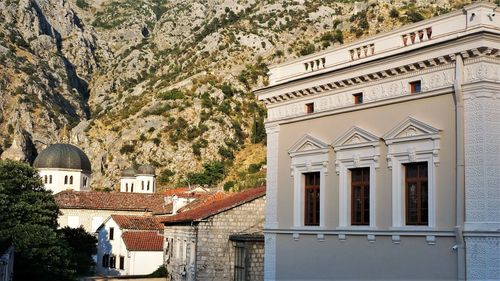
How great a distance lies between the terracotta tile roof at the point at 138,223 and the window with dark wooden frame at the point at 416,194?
3542 cm

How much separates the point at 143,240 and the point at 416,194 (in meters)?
36.0

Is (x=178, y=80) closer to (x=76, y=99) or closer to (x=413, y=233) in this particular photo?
(x=76, y=99)

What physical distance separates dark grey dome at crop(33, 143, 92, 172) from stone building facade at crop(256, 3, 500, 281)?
53.6m

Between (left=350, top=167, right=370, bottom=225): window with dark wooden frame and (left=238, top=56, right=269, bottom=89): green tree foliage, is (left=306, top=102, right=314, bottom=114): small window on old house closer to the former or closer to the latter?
(left=350, top=167, right=370, bottom=225): window with dark wooden frame

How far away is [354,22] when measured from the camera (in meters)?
95.9

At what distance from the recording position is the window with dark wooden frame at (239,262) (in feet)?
113

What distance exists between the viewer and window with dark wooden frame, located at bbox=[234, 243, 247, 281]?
113 feet

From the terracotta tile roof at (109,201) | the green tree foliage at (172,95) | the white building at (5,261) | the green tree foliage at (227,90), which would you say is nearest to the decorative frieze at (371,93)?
the white building at (5,261)

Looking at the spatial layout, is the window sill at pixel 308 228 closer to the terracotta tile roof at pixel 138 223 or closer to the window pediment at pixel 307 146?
the window pediment at pixel 307 146

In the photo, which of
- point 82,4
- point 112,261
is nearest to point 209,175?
point 112,261

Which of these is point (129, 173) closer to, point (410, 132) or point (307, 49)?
point (307, 49)

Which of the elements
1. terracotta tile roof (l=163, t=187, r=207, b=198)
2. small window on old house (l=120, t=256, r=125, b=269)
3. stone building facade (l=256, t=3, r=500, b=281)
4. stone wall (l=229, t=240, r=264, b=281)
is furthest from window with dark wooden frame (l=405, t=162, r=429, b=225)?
small window on old house (l=120, t=256, r=125, b=269)

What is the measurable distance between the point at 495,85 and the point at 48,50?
395 feet

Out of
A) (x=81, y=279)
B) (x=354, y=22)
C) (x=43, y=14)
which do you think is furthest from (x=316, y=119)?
(x=43, y=14)
